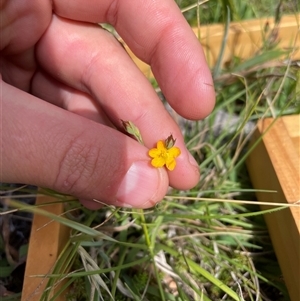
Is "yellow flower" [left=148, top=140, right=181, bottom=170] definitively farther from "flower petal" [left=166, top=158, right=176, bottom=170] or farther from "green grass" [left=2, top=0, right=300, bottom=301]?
"green grass" [left=2, top=0, right=300, bottom=301]

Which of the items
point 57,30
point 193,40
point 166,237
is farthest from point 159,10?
point 166,237

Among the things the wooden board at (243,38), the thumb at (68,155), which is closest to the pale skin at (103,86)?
the thumb at (68,155)

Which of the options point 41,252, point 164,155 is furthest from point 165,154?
point 41,252

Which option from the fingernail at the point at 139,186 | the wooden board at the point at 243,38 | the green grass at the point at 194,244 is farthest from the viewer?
the wooden board at the point at 243,38

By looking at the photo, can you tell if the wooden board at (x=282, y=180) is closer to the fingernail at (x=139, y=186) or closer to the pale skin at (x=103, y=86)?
the pale skin at (x=103, y=86)

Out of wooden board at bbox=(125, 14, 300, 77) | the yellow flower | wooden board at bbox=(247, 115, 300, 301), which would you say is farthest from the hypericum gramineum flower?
wooden board at bbox=(125, 14, 300, 77)
